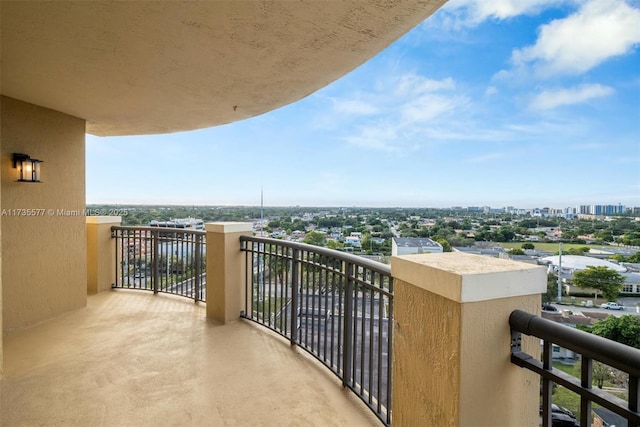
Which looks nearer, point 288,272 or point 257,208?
point 288,272

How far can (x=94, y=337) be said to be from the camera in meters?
3.62

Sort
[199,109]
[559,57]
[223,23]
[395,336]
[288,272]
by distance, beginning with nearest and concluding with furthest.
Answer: [395,336], [223,23], [288,272], [199,109], [559,57]

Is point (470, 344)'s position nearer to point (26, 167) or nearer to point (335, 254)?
point (335, 254)

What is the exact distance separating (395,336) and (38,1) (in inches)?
114

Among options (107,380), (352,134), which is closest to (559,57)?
(107,380)

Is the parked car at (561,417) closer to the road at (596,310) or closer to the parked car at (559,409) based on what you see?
the parked car at (559,409)

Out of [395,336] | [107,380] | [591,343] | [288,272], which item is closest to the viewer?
[591,343]

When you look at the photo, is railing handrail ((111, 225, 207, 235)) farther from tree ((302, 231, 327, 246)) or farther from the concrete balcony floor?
tree ((302, 231, 327, 246))

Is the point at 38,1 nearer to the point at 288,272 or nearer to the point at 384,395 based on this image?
the point at 288,272

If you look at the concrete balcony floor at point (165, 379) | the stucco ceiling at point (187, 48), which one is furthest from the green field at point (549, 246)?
the stucco ceiling at point (187, 48)

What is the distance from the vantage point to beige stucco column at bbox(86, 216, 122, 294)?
17.9ft

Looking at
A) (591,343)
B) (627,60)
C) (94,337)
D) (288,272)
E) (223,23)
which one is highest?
(627,60)

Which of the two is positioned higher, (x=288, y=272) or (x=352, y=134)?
(x=352, y=134)

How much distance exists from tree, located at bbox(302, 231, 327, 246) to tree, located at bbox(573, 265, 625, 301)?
1.95 m
